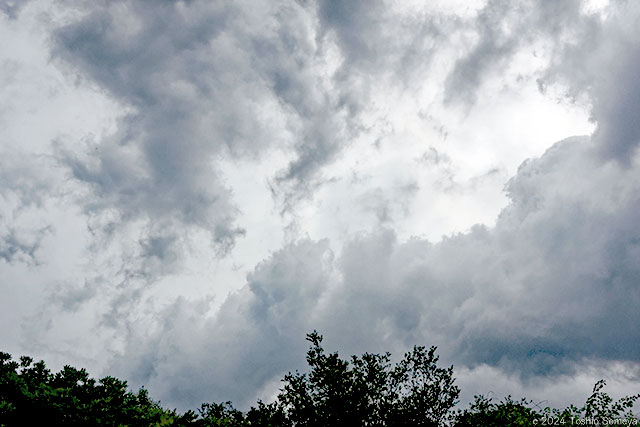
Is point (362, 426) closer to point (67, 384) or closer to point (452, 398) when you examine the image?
point (452, 398)

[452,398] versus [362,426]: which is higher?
[452,398]

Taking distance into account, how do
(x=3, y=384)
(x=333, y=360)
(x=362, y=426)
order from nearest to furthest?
(x=3, y=384)
(x=362, y=426)
(x=333, y=360)

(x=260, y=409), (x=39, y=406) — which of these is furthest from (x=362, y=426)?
(x=39, y=406)

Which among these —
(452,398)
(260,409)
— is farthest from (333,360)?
(452,398)

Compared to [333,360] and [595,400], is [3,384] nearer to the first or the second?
[333,360]

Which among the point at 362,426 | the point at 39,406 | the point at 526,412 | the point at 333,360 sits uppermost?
the point at 333,360

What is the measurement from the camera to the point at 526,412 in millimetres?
27328

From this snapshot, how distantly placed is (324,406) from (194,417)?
8.13m

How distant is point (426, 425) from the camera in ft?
89.6

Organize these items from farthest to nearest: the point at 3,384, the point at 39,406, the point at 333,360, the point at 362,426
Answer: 1. the point at 333,360
2. the point at 362,426
3. the point at 3,384
4. the point at 39,406

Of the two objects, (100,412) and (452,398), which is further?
(452,398)

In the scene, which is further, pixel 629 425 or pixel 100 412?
pixel 629 425

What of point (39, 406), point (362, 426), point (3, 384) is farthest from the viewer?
point (362, 426)

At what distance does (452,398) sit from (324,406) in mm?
9511
